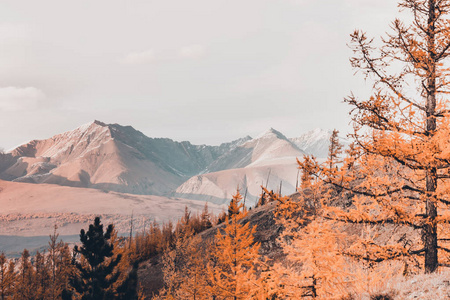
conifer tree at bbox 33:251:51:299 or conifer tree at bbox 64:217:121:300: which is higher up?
conifer tree at bbox 64:217:121:300

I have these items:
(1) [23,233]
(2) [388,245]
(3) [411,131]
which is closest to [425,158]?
(3) [411,131]

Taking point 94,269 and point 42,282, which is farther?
point 42,282

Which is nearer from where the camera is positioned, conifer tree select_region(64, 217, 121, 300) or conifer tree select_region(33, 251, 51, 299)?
conifer tree select_region(64, 217, 121, 300)

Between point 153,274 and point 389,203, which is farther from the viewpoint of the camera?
point 153,274

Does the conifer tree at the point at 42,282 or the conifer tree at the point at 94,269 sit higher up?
the conifer tree at the point at 94,269

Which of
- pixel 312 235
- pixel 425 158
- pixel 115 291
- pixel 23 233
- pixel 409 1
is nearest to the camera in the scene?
pixel 425 158

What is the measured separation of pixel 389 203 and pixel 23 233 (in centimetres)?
23297

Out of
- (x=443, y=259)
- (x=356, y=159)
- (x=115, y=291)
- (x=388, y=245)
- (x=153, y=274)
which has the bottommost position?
(x=153, y=274)

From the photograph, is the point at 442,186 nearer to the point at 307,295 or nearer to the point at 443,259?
the point at 443,259

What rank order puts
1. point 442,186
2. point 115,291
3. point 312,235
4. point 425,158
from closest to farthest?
point 425,158 < point 442,186 < point 312,235 < point 115,291

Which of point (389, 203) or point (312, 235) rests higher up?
point (389, 203)

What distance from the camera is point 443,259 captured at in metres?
7.44

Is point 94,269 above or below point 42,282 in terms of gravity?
above

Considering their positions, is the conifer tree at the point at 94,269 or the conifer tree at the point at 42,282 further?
the conifer tree at the point at 42,282
